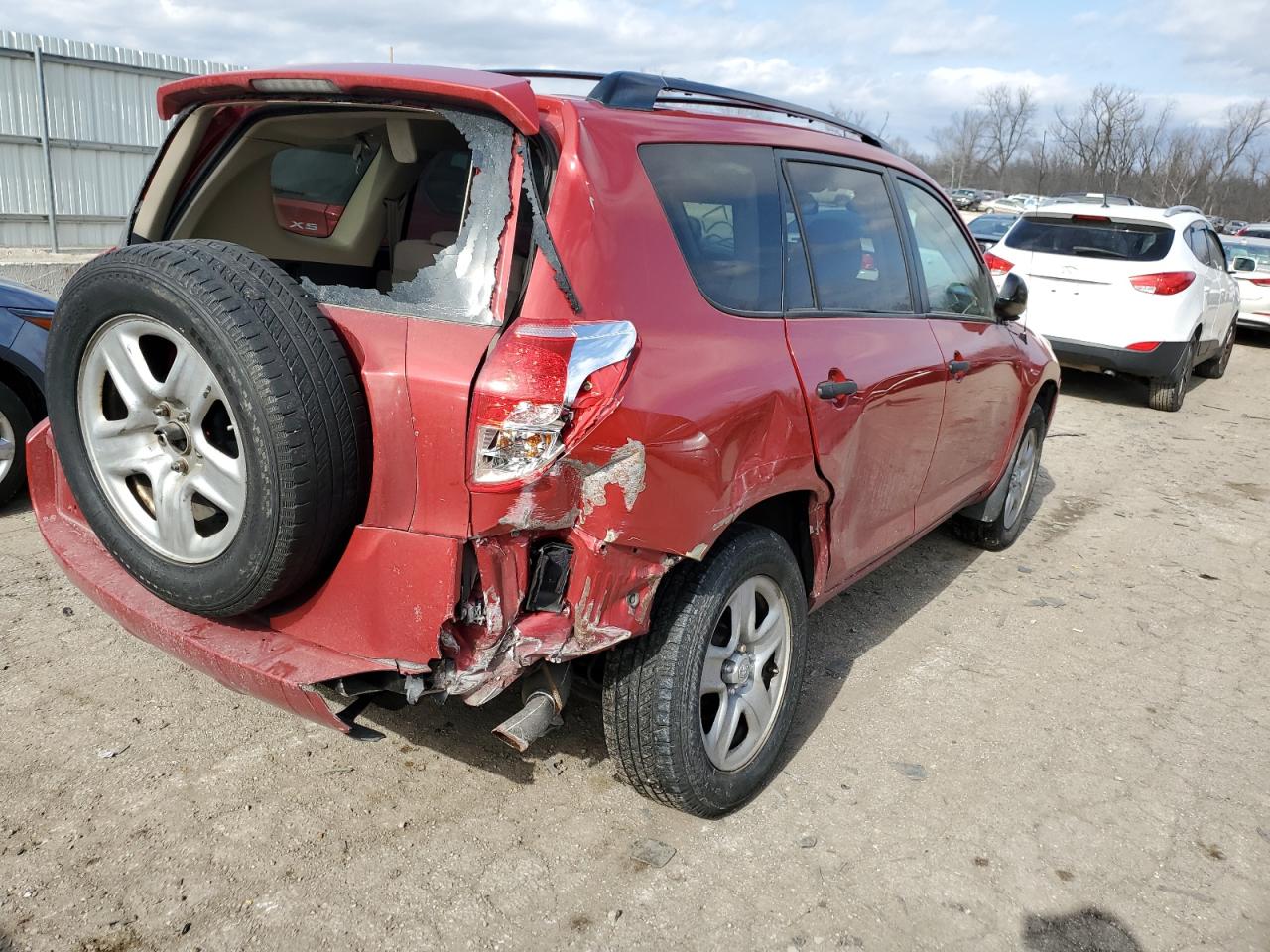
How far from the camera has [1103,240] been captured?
367 inches

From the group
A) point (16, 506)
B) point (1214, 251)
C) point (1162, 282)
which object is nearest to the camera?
point (16, 506)

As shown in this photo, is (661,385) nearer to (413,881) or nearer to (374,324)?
(374,324)

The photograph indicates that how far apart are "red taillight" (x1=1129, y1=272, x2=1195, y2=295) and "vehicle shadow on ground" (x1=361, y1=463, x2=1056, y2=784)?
533cm

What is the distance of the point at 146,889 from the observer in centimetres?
244

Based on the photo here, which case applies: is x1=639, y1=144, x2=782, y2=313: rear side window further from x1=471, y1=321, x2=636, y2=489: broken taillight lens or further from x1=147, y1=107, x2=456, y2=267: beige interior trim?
x1=147, y1=107, x2=456, y2=267: beige interior trim

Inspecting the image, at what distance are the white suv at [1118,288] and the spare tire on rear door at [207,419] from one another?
845cm

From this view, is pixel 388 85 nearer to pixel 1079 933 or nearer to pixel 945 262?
pixel 945 262

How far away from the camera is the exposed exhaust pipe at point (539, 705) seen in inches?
95.8

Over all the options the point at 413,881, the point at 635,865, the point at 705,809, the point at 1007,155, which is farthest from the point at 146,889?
the point at 1007,155

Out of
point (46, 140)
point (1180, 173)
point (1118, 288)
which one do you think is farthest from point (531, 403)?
point (1180, 173)

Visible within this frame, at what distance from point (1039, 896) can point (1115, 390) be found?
30.0 ft

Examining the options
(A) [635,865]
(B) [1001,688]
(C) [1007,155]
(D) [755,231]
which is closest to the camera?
(A) [635,865]

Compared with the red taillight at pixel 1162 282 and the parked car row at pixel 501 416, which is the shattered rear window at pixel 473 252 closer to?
the parked car row at pixel 501 416

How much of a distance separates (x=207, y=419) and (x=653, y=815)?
162cm
